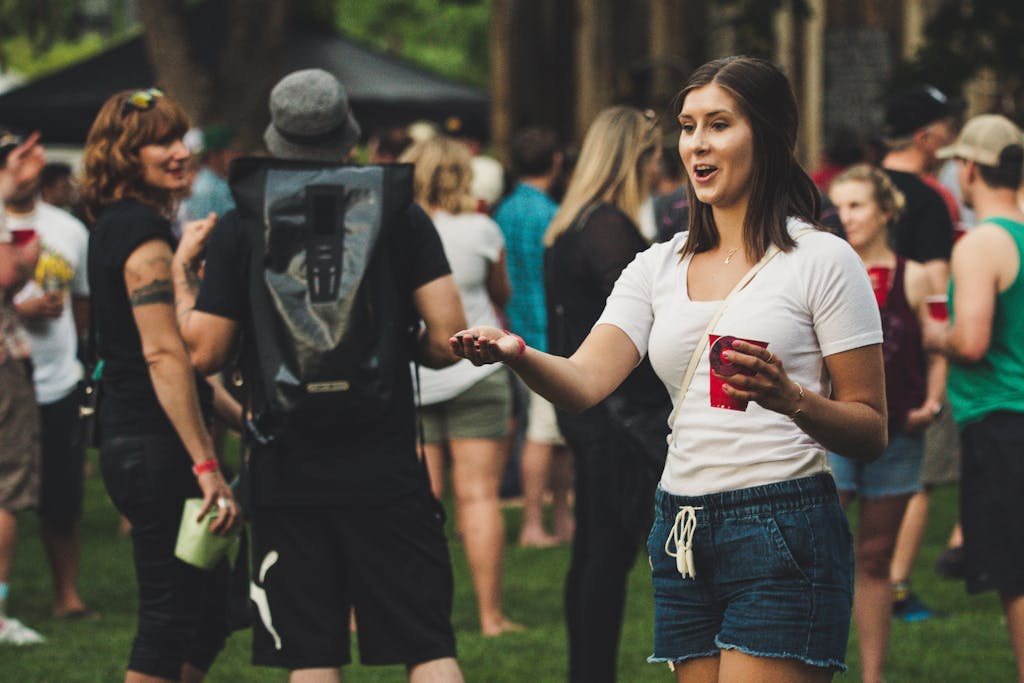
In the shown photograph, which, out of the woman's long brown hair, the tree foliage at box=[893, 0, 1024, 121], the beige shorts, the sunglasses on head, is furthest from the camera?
the tree foliage at box=[893, 0, 1024, 121]

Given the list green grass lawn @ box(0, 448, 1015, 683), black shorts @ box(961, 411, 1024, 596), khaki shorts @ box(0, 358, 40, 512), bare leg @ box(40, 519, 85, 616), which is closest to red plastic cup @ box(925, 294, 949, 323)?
black shorts @ box(961, 411, 1024, 596)

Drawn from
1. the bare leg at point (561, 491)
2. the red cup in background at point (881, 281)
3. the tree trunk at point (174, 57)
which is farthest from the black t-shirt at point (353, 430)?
the tree trunk at point (174, 57)

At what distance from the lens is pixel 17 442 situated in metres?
7.04

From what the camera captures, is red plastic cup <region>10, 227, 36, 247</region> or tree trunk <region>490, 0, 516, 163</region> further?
tree trunk <region>490, 0, 516, 163</region>

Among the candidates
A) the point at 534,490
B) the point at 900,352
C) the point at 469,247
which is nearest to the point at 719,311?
the point at 900,352

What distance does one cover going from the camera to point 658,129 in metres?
5.98

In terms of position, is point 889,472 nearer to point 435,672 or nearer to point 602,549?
point 602,549

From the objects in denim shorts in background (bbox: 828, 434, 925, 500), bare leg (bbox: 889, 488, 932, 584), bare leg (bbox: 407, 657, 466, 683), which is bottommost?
bare leg (bbox: 889, 488, 932, 584)

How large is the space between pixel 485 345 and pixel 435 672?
146 centimetres

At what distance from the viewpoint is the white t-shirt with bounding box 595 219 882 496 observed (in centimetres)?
341

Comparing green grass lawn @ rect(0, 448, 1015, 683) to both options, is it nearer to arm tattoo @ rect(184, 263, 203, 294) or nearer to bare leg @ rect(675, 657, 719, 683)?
arm tattoo @ rect(184, 263, 203, 294)

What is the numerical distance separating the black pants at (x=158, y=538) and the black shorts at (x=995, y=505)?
8.41 feet

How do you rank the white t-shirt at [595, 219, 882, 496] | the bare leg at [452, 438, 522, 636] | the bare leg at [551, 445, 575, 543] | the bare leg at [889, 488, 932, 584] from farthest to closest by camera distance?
the bare leg at [551, 445, 575, 543] → the bare leg at [889, 488, 932, 584] → the bare leg at [452, 438, 522, 636] → the white t-shirt at [595, 219, 882, 496]

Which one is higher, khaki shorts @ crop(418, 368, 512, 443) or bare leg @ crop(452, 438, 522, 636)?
khaki shorts @ crop(418, 368, 512, 443)
